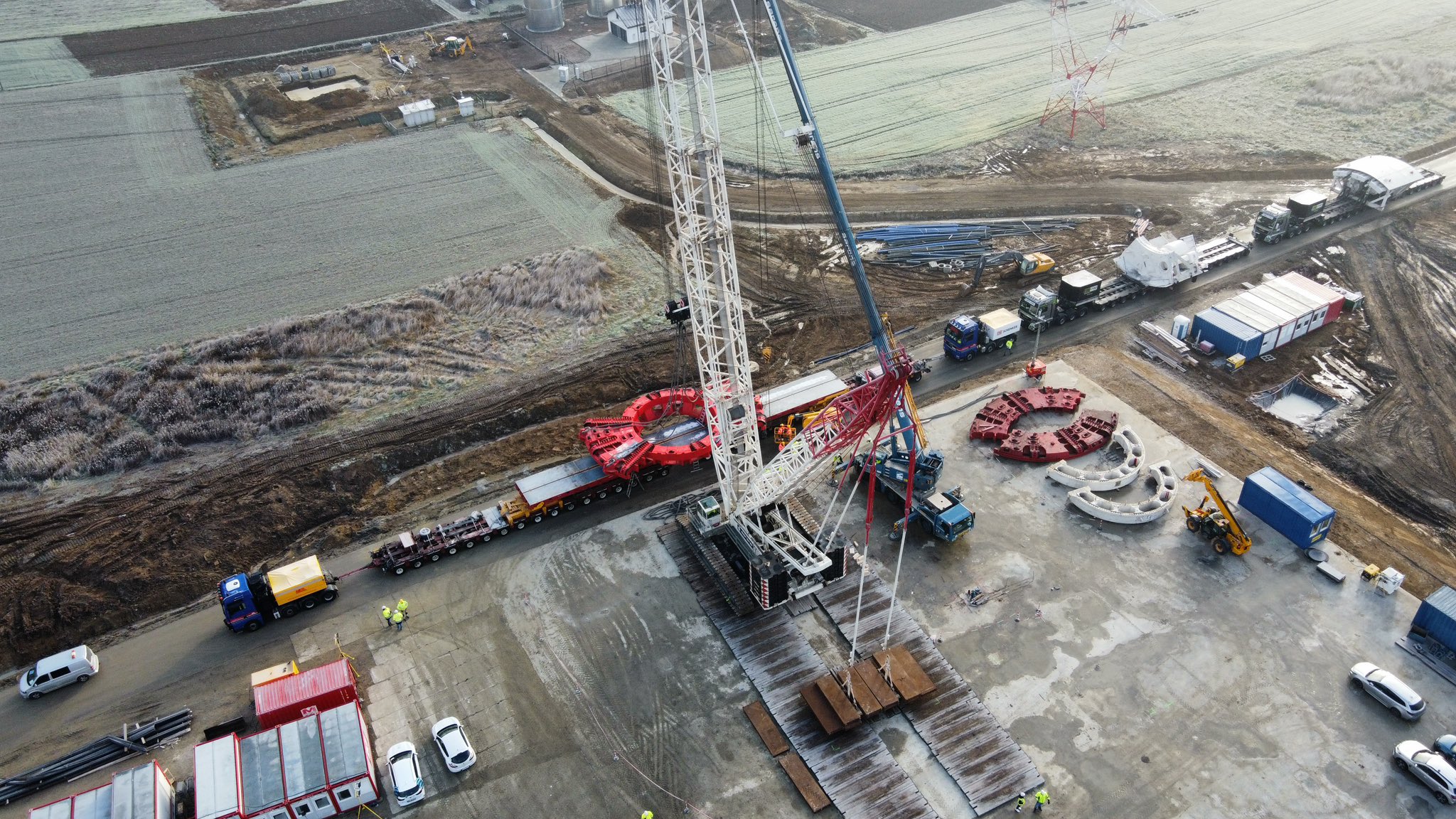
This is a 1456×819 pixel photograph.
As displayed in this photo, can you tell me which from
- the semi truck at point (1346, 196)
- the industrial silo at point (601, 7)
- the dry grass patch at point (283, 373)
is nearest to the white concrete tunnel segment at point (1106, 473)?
the semi truck at point (1346, 196)

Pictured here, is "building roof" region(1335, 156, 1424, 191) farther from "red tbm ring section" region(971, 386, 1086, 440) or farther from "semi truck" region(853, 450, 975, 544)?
"semi truck" region(853, 450, 975, 544)

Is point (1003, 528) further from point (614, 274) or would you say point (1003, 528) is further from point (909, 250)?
point (614, 274)

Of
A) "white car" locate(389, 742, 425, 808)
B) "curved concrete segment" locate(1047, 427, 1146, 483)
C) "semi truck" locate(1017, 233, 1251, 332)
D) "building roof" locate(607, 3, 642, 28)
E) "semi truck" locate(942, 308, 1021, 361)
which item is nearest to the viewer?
"white car" locate(389, 742, 425, 808)

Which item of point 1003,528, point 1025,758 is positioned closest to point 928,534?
point 1003,528

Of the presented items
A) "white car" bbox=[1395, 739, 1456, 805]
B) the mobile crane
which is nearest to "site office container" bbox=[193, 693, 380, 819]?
the mobile crane

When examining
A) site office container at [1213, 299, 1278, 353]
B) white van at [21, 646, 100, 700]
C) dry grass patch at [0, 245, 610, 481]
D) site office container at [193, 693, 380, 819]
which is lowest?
white van at [21, 646, 100, 700]

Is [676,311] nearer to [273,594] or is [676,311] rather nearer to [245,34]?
[273,594]
